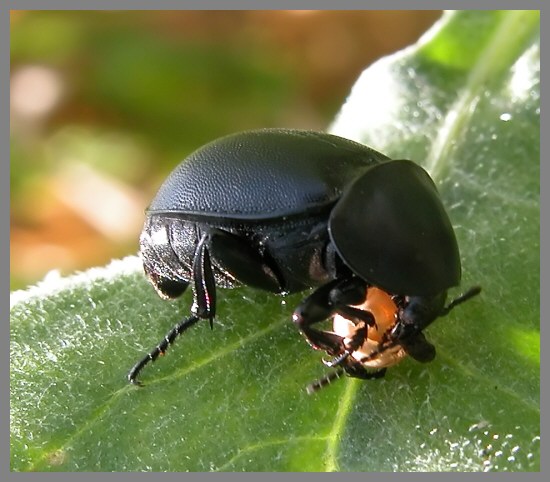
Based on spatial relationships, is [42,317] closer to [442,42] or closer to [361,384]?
[361,384]

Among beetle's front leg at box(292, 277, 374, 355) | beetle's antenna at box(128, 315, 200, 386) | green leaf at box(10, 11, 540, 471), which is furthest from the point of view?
beetle's antenna at box(128, 315, 200, 386)

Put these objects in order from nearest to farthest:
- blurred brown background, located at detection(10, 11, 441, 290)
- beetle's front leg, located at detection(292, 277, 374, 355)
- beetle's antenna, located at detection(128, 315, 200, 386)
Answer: beetle's front leg, located at detection(292, 277, 374, 355)
beetle's antenna, located at detection(128, 315, 200, 386)
blurred brown background, located at detection(10, 11, 441, 290)

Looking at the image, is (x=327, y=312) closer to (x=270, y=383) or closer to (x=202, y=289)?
(x=270, y=383)

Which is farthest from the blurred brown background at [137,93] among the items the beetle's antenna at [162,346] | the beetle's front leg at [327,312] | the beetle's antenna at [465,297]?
the beetle's antenna at [465,297]

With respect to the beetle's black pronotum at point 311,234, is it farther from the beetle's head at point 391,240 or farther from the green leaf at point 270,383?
the green leaf at point 270,383

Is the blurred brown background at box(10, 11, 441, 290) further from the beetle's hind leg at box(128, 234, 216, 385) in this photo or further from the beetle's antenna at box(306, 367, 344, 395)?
the beetle's antenna at box(306, 367, 344, 395)

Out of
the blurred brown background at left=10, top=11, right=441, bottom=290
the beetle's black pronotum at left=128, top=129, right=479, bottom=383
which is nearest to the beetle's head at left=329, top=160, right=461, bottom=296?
the beetle's black pronotum at left=128, top=129, right=479, bottom=383
